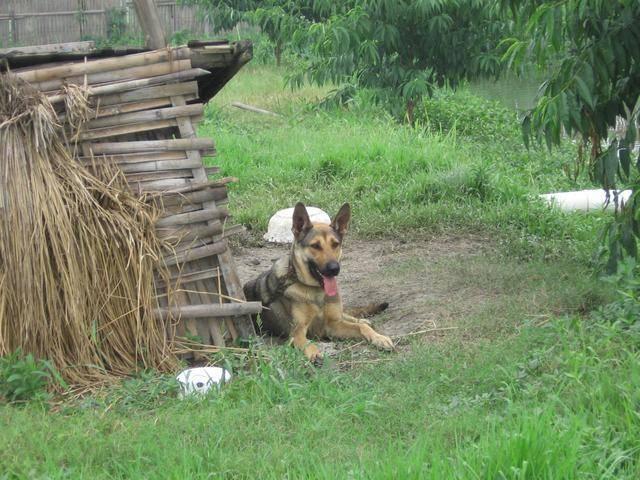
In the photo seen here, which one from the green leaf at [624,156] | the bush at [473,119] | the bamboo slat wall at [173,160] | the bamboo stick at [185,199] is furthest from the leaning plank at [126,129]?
the bush at [473,119]

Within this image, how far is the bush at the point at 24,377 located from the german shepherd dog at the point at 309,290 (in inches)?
69.1

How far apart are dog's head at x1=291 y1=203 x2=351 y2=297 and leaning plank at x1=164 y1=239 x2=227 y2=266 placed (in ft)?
2.23

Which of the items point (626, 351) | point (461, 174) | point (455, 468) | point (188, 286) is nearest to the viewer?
point (455, 468)

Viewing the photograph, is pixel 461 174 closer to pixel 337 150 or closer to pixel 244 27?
pixel 337 150

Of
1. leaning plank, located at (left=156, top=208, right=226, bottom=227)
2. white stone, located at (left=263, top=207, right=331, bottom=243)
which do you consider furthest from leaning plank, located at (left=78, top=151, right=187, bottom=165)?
white stone, located at (left=263, top=207, right=331, bottom=243)

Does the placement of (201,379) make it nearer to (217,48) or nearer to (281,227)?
(217,48)

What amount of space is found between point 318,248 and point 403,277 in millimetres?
1283

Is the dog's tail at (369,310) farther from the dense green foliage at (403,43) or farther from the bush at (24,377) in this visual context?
the dense green foliage at (403,43)

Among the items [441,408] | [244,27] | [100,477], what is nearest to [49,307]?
[100,477]

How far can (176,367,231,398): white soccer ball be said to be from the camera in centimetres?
540

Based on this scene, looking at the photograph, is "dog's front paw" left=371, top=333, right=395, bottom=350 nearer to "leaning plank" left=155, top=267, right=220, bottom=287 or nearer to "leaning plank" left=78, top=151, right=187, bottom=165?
"leaning plank" left=155, top=267, right=220, bottom=287

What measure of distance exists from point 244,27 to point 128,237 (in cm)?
Result: 2210

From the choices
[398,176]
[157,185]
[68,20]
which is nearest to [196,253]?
[157,185]

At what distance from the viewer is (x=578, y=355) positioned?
4914 millimetres
